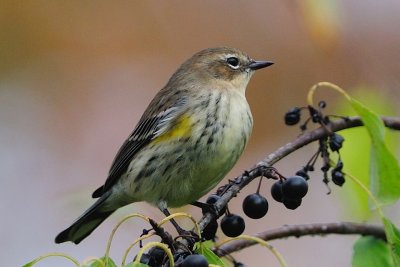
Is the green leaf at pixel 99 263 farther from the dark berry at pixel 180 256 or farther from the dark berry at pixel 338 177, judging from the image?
the dark berry at pixel 338 177

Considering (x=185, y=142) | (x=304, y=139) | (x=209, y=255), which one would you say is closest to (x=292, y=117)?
(x=304, y=139)

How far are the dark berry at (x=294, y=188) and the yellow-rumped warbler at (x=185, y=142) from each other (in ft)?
3.52

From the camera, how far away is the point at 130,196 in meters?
3.49

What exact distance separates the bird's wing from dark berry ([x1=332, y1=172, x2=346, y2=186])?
1392 mm

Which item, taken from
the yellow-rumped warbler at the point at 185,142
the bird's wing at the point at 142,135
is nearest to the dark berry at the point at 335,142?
the yellow-rumped warbler at the point at 185,142

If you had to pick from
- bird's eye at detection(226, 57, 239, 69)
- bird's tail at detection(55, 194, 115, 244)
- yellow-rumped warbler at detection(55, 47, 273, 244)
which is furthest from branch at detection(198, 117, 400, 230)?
bird's eye at detection(226, 57, 239, 69)

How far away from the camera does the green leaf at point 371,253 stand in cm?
195

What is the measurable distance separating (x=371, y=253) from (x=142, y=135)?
1.77 m

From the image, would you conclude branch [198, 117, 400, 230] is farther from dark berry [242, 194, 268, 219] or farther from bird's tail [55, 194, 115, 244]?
bird's tail [55, 194, 115, 244]

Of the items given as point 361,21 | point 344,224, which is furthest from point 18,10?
point 344,224

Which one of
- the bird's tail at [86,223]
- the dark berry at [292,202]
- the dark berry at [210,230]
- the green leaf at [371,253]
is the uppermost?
the bird's tail at [86,223]

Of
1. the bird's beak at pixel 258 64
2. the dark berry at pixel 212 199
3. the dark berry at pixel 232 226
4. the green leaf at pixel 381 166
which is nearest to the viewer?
the green leaf at pixel 381 166

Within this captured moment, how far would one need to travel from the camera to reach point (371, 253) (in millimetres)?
2000

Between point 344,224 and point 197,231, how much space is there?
0.61m
